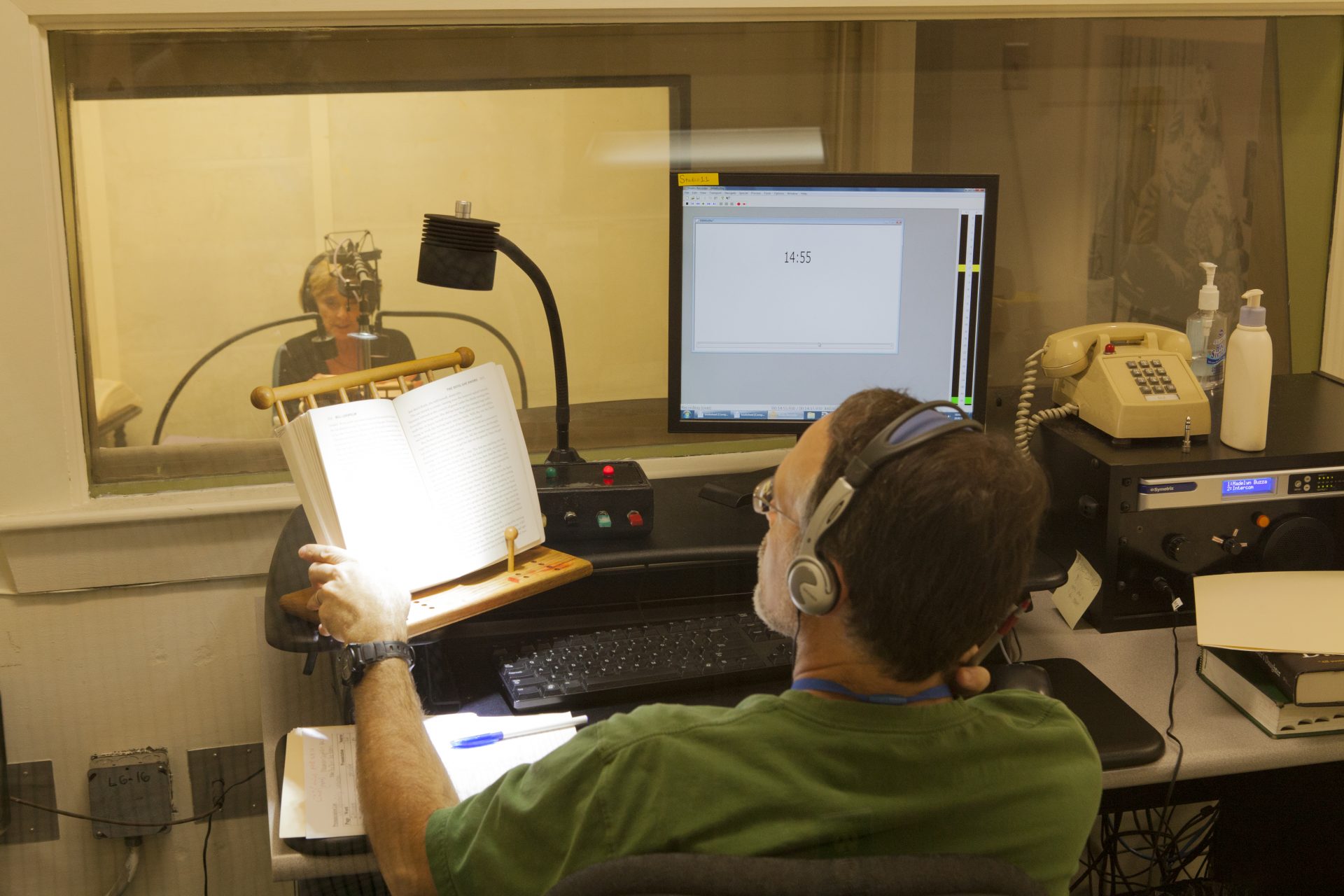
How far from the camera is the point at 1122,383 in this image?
A: 63.1 inches

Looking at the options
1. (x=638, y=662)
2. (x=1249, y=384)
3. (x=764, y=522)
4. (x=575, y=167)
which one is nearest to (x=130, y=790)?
(x=638, y=662)

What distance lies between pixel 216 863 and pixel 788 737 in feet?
4.65

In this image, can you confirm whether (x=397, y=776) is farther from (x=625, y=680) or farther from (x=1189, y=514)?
(x=1189, y=514)

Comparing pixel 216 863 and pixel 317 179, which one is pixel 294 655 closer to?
pixel 216 863

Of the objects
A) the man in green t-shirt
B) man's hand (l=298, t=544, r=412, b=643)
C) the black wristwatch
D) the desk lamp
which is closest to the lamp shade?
the desk lamp

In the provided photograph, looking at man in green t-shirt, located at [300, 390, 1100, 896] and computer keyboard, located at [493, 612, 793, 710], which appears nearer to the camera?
man in green t-shirt, located at [300, 390, 1100, 896]

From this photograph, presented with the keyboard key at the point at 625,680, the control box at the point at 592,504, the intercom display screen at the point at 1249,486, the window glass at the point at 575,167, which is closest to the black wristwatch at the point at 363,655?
the keyboard key at the point at 625,680

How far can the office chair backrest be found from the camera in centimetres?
71

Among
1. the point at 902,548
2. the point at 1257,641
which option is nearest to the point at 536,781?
the point at 902,548

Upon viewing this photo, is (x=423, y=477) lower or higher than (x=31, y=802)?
higher

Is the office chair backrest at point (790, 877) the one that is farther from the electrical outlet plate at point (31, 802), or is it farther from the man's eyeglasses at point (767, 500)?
the electrical outlet plate at point (31, 802)

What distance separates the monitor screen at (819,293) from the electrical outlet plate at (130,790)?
3.30ft

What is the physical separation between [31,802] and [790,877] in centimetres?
156

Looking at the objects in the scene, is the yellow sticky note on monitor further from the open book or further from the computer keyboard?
the open book
